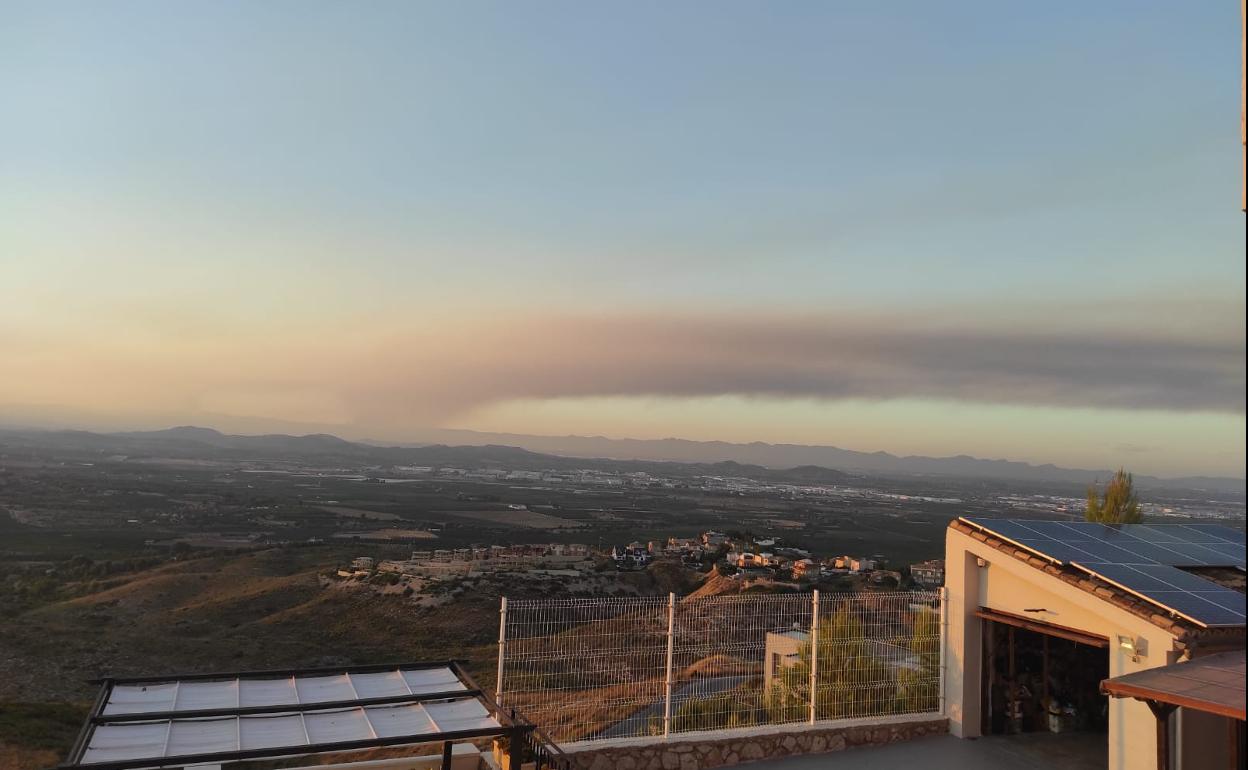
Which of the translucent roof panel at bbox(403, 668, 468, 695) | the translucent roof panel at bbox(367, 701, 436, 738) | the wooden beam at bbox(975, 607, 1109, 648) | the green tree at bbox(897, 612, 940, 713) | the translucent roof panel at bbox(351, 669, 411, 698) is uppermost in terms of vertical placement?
the wooden beam at bbox(975, 607, 1109, 648)

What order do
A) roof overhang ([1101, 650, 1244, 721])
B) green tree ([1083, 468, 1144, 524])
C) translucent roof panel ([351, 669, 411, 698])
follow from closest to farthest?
1. roof overhang ([1101, 650, 1244, 721])
2. translucent roof panel ([351, 669, 411, 698])
3. green tree ([1083, 468, 1144, 524])

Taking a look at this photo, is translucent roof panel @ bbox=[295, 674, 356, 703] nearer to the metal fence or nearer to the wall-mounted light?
the metal fence

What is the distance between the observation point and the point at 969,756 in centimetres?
875

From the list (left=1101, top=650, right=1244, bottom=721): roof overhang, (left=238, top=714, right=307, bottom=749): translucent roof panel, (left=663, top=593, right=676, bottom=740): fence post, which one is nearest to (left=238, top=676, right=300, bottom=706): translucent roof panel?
(left=238, top=714, right=307, bottom=749): translucent roof panel

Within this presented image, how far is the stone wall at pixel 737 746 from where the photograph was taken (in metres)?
8.04

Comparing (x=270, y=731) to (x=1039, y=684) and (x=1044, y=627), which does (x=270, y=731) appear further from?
(x=1039, y=684)

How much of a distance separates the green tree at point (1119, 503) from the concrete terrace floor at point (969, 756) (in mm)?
13192

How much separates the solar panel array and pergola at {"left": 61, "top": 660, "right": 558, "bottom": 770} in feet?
18.5

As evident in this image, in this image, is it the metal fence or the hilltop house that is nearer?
the hilltop house

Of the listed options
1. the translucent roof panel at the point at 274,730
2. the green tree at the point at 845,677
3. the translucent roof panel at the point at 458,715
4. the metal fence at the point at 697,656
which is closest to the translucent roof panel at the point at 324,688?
the translucent roof panel at the point at 274,730

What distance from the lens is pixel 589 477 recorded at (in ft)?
523

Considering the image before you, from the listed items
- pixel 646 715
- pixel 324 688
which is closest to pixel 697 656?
pixel 646 715

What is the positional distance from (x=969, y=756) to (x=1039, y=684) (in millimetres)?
1769

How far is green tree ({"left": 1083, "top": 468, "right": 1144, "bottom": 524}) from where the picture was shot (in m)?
20.6
